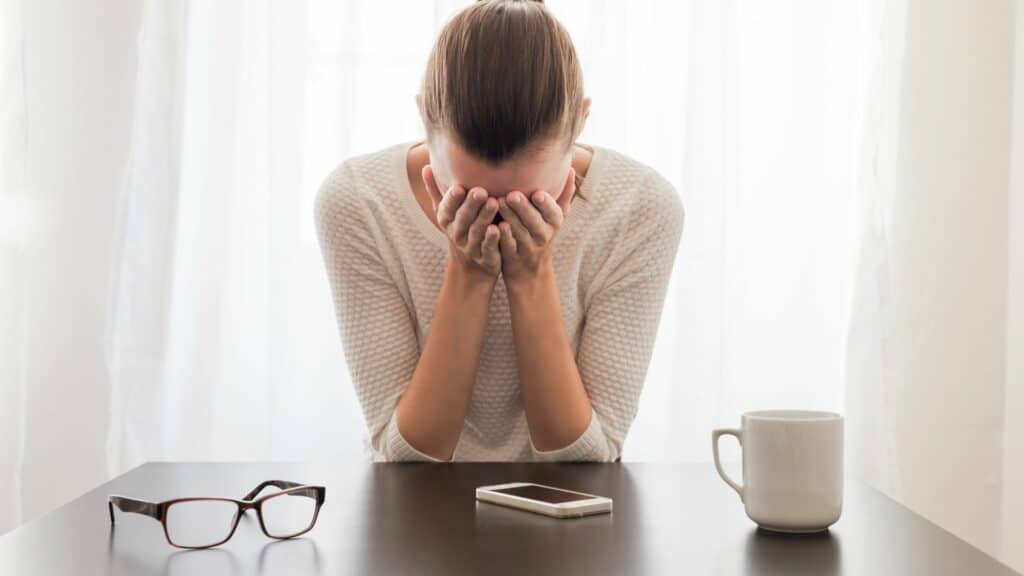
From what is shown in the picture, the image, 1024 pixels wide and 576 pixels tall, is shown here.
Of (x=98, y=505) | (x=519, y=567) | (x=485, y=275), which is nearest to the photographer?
(x=519, y=567)

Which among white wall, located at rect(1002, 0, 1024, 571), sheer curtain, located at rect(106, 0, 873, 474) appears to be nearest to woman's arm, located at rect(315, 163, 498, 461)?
sheer curtain, located at rect(106, 0, 873, 474)

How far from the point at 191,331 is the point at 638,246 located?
43.9 inches

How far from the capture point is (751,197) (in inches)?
82.7

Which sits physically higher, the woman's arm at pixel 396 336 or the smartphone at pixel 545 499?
the woman's arm at pixel 396 336

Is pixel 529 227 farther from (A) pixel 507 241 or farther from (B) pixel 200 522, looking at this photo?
(B) pixel 200 522

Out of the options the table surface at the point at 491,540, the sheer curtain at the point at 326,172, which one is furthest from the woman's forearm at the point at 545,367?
the sheer curtain at the point at 326,172

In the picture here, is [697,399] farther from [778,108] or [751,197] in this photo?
[778,108]

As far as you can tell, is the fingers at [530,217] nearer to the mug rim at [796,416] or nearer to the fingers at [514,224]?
the fingers at [514,224]

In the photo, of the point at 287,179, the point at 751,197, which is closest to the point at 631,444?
the point at 751,197

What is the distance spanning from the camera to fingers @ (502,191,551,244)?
108 centimetres

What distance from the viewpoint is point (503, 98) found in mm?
1000

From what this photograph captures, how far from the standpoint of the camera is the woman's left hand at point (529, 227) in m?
1.10

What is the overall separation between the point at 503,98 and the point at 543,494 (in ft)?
1.29

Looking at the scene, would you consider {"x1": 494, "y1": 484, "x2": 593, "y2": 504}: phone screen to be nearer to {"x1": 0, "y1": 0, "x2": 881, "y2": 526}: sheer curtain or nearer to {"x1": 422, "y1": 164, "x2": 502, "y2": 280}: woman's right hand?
{"x1": 422, "y1": 164, "x2": 502, "y2": 280}: woman's right hand
